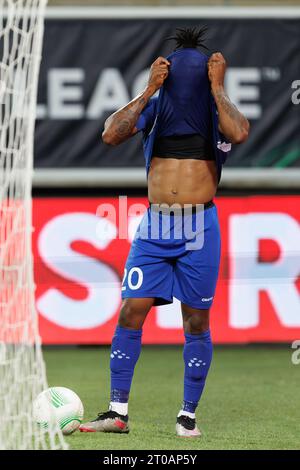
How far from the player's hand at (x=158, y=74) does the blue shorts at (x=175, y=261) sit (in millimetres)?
666

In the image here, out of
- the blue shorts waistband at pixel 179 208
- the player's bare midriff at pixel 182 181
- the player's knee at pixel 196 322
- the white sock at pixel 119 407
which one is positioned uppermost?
the player's bare midriff at pixel 182 181

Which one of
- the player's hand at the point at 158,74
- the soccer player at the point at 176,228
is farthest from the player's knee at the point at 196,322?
the player's hand at the point at 158,74

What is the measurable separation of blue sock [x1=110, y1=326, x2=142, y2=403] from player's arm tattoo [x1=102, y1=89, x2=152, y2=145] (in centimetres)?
101

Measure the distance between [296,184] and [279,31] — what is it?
1.42m

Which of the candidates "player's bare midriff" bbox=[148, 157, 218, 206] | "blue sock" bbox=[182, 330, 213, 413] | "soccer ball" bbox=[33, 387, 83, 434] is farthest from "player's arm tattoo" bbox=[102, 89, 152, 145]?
"soccer ball" bbox=[33, 387, 83, 434]

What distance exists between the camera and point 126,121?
5.42 metres

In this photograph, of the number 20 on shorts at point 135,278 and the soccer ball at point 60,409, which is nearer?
the soccer ball at point 60,409

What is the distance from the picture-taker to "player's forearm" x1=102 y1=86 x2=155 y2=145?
213 inches

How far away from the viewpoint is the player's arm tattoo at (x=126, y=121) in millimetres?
5422

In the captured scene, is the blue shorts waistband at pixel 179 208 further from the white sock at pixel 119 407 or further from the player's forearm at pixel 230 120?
the white sock at pixel 119 407

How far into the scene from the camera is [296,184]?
9.88m

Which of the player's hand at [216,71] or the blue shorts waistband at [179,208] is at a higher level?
the player's hand at [216,71]

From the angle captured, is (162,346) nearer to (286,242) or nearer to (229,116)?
(286,242)
